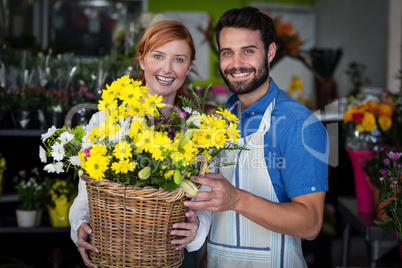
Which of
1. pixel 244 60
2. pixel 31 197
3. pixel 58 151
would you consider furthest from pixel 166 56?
pixel 31 197

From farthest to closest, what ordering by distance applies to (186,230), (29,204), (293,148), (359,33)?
(359,33) → (29,204) → (293,148) → (186,230)

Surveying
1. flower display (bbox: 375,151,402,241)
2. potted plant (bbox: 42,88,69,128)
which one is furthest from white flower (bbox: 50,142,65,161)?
potted plant (bbox: 42,88,69,128)

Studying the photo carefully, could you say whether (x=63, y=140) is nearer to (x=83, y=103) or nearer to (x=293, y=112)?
Answer: (x=293, y=112)

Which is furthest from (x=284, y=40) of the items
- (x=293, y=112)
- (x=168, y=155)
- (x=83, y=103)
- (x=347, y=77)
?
(x=347, y=77)

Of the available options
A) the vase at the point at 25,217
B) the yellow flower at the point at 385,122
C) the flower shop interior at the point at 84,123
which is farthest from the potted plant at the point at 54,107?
the yellow flower at the point at 385,122

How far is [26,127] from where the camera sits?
244cm

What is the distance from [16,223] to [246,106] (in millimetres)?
1607

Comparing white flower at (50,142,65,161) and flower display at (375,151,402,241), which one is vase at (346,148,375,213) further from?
white flower at (50,142,65,161)

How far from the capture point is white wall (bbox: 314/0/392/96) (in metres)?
5.91

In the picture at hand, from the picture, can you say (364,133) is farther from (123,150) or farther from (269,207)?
(123,150)

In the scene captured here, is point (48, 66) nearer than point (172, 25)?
No

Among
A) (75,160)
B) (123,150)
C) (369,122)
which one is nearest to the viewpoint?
(123,150)

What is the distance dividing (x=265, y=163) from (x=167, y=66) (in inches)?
20.5

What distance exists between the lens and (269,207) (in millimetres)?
1421
